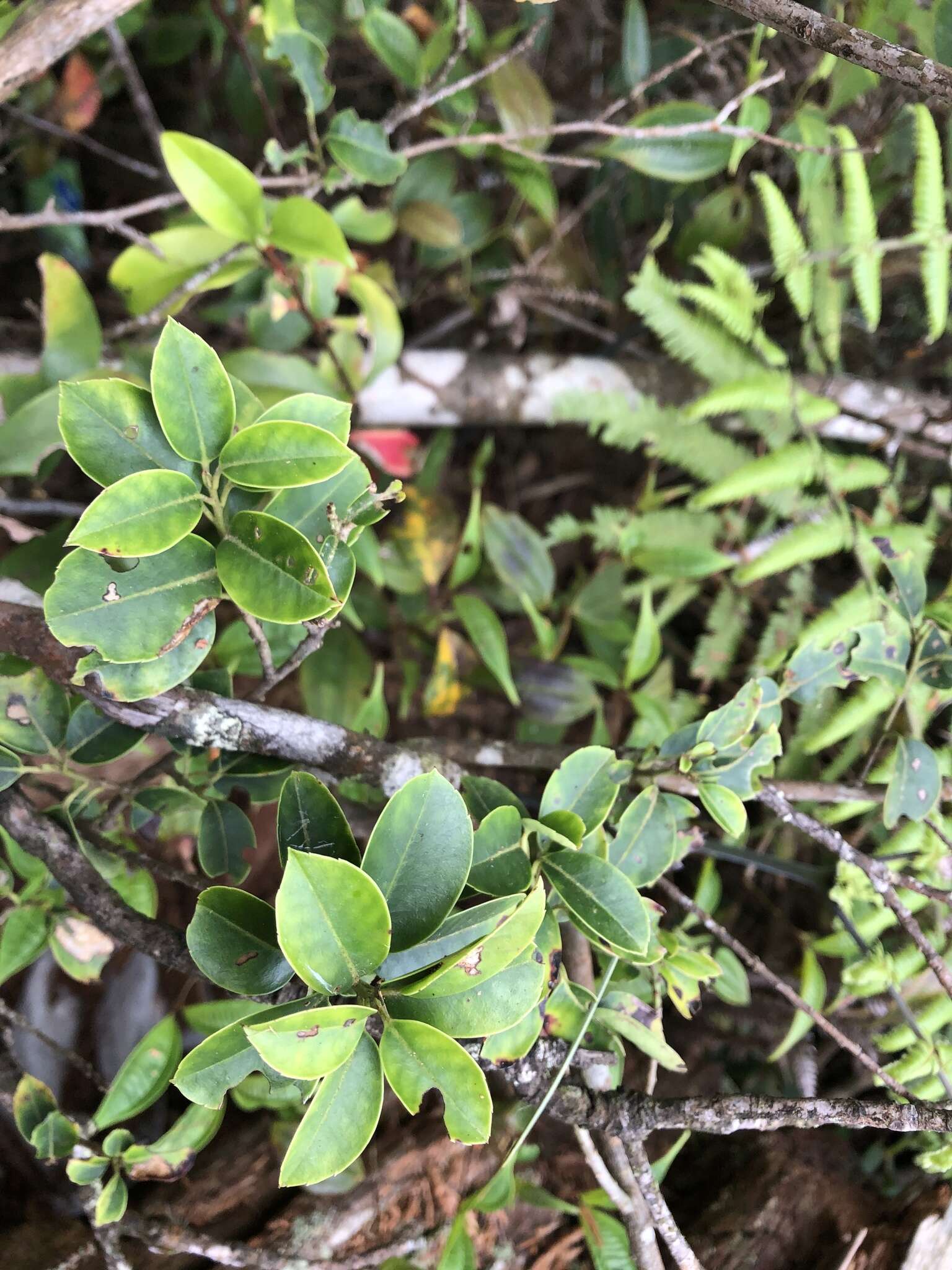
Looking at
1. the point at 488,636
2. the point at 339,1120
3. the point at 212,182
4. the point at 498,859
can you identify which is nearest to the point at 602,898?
the point at 498,859

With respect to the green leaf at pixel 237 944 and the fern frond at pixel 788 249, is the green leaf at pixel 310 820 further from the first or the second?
the fern frond at pixel 788 249

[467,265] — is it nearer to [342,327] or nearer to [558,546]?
[342,327]

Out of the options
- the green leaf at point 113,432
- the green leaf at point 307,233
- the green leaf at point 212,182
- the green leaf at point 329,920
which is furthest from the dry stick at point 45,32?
the green leaf at point 329,920

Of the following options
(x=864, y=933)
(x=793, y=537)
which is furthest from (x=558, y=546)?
(x=864, y=933)

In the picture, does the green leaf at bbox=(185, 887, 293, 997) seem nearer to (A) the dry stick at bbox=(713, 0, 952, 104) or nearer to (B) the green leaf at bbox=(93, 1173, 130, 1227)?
(B) the green leaf at bbox=(93, 1173, 130, 1227)

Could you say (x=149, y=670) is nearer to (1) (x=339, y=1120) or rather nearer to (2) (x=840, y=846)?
(1) (x=339, y=1120)

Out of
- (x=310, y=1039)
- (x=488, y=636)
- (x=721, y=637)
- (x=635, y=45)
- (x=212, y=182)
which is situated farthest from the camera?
(x=721, y=637)
